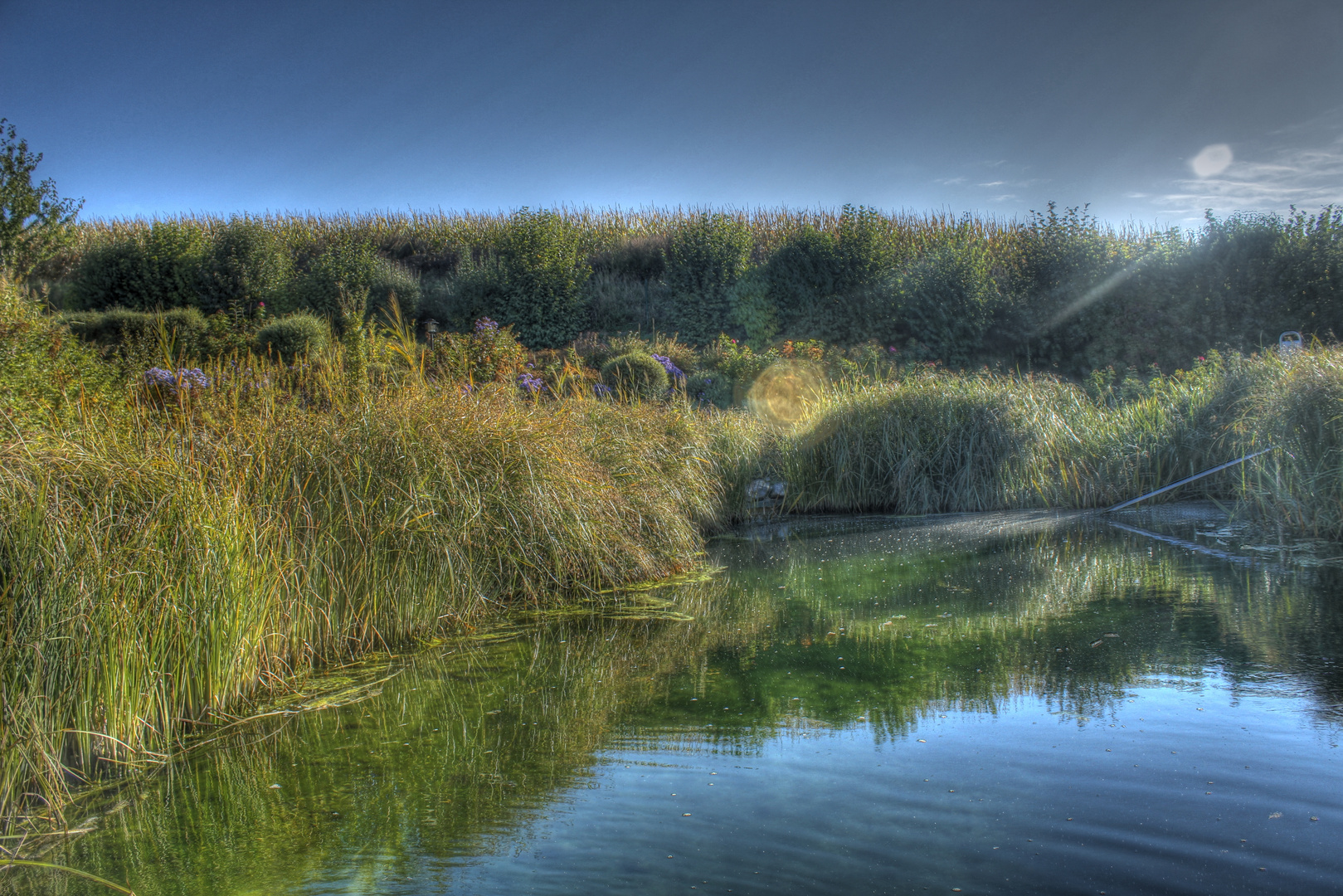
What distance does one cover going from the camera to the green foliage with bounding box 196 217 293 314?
17625mm

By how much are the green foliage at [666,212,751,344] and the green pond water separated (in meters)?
13.0

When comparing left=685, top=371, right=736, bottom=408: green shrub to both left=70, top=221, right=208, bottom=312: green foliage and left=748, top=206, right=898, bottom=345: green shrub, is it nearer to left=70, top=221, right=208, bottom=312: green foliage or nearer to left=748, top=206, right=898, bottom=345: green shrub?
left=748, top=206, right=898, bottom=345: green shrub

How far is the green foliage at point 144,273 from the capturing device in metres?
17.4

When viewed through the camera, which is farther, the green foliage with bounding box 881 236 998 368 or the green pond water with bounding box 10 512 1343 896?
the green foliage with bounding box 881 236 998 368

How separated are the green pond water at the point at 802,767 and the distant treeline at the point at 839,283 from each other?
12.2 m

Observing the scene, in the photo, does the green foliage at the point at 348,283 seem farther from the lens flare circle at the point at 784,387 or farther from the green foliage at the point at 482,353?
the lens flare circle at the point at 784,387

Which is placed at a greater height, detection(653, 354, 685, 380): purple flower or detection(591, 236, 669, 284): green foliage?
detection(591, 236, 669, 284): green foliage

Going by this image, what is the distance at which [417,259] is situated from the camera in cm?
2019

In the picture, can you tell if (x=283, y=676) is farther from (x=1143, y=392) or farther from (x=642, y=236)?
(x=642, y=236)

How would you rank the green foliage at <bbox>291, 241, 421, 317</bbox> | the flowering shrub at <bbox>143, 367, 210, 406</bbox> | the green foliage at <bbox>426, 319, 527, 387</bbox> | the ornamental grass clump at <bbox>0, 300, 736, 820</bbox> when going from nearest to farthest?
the ornamental grass clump at <bbox>0, 300, 736, 820</bbox> < the flowering shrub at <bbox>143, 367, 210, 406</bbox> < the green foliage at <bbox>426, 319, 527, 387</bbox> < the green foliage at <bbox>291, 241, 421, 317</bbox>

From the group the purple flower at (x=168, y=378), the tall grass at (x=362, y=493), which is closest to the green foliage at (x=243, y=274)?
the purple flower at (x=168, y=378)

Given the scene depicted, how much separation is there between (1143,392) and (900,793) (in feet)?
34.6

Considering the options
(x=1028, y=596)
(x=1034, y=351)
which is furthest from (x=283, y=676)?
(x=1034, y=351)

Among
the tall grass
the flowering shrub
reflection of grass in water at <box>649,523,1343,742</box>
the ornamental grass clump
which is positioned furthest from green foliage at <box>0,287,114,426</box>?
reflection of grass in water at <box>649,523,1343,742</box>
